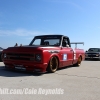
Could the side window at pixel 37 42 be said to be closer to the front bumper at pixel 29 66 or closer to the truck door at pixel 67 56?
the truck door at pixel 67 56

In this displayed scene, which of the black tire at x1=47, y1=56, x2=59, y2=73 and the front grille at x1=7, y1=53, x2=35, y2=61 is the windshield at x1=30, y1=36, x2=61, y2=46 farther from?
the front grille at x1=7, y1=53, x2=35, y2=61

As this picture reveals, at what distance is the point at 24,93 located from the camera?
4117mm

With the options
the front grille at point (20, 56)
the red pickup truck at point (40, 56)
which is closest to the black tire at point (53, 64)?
the red pickup truck at point (40, 56)

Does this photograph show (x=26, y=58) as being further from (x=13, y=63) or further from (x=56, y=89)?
(x=56, y=89)

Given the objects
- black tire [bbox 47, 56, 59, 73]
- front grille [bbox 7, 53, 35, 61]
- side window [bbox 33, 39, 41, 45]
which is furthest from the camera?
side window [bbox 33, 39, 41, 45]

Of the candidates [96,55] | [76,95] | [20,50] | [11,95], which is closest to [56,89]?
[76,95]

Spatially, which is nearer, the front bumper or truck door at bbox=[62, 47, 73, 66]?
the front bumper

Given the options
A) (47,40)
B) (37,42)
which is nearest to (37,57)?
(47,40)

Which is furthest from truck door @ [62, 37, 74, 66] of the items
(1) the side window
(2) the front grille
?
(2) the front grille

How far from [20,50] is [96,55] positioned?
13.6m

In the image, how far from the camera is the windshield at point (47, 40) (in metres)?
8.37

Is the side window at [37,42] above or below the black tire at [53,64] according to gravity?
above

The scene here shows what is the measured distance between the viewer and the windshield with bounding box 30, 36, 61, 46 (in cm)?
837

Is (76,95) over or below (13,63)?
below
